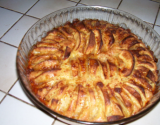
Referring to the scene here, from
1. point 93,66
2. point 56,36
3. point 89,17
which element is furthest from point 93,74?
point 89,17

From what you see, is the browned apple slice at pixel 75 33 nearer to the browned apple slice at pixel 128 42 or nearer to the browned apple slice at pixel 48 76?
the browned apple slice at pixel 48 76

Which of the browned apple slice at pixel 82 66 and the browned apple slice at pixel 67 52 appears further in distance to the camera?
the browned apple slice at pixel 67 52

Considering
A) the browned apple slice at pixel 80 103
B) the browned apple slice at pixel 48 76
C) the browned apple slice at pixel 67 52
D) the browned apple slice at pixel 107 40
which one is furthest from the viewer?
the browned apple slice at pixel 107 40

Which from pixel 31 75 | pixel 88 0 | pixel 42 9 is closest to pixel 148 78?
pixel 31 75

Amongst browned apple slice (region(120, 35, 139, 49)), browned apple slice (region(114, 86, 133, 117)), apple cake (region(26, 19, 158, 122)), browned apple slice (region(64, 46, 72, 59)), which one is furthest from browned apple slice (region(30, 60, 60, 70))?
browned apple slice (region(120, 35, 139, 49))

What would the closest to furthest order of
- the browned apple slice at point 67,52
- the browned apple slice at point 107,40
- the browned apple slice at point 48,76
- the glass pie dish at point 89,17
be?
the browned apple slice at point 48,76, the browned apple slice at point 67,52, the browned apple slice at point 107,40, the glass pie dish at point 89,17

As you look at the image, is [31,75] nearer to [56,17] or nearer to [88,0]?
[56,17]

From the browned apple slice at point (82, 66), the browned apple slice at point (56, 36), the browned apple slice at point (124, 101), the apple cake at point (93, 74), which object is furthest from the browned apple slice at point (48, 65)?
the browned apple slice at point (124, 101)
